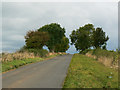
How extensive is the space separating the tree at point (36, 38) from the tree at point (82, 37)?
21063 millimetres

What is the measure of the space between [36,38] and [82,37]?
24.9 m

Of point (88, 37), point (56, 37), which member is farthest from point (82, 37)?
point (56, 37)

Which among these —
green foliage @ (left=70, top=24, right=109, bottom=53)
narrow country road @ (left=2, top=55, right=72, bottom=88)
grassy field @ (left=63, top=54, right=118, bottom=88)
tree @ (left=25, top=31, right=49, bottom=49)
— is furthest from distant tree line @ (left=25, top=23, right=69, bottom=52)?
grassy field @ (left=63, top=54, right=118, bottom=88)

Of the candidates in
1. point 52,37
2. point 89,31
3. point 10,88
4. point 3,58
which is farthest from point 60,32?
point 10,88

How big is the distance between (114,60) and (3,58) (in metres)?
12.1

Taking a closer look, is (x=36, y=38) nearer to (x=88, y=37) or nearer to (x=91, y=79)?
(x=88, y=37)

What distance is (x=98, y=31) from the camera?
44.2 metres

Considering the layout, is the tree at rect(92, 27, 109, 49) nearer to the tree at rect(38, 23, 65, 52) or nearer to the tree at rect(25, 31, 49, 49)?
the tree at rect(38, 23, 65, 52)

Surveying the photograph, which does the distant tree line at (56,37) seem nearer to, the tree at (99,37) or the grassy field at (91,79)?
the tree at (99,37)

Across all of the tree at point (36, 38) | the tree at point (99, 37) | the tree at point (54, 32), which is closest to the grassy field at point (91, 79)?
the tree at point (36, 38)

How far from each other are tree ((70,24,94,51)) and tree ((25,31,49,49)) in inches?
829

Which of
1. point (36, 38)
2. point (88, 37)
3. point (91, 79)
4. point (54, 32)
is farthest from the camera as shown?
point (88, 37)

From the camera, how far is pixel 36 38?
4169cm

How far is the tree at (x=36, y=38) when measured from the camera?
4194 centimetres
